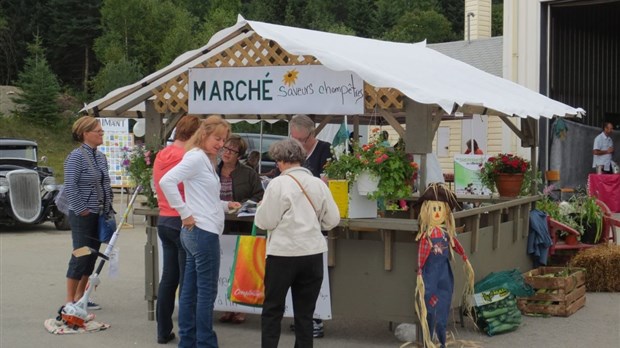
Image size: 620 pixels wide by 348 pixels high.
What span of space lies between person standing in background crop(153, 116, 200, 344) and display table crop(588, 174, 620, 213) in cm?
1279

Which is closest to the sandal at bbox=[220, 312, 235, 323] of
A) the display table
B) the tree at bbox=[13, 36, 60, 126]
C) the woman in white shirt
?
the woman in white shirt

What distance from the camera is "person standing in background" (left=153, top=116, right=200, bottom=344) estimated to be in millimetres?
6430

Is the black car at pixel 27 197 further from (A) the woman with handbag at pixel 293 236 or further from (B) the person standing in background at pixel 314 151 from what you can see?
(A) the woman with handbag at pixel 293 236

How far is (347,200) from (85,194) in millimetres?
2441

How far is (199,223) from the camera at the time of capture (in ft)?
19.5

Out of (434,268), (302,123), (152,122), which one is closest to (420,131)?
(434,268)

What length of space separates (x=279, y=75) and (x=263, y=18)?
59.5m

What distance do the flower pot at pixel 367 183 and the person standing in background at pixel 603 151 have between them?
46.0ft

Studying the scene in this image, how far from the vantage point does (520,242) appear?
9031 mm

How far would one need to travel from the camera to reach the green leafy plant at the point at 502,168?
30.2ft

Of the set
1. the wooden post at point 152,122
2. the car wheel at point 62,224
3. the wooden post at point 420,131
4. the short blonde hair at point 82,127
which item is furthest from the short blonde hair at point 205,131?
the car wheel at point 62,224

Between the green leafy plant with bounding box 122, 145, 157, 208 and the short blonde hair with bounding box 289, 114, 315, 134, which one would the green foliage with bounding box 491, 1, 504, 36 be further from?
the green leafy plant with bounding box 122, 145, 157, 208

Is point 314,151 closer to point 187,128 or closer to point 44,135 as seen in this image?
point 187,128

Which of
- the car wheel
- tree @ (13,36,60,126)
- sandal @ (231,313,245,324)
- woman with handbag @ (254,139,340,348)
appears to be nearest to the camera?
woman with handbag @ (254,139,340,348)
